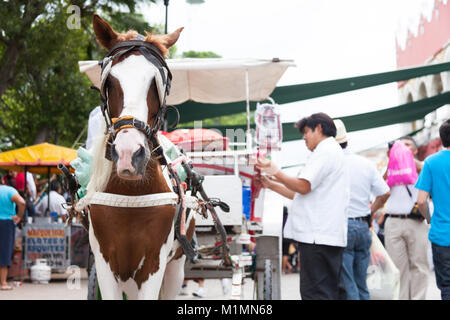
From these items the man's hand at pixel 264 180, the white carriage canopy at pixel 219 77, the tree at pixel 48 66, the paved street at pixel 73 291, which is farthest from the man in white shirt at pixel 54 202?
the man's hand at pixel 264 180

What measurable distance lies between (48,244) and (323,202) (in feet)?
27.8

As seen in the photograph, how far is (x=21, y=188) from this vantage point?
13703mm

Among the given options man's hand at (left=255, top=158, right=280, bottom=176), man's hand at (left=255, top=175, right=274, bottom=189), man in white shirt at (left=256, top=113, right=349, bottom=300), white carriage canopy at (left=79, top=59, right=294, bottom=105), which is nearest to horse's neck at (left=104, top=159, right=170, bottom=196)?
man's hand at (left=255, top=158, right=280, bottom=176)

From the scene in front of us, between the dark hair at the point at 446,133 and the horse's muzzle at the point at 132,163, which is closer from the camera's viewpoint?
the horse's muzzle at the point at 132,163

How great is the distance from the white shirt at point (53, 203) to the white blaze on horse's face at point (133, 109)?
397 inches

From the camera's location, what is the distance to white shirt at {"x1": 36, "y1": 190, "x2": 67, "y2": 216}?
13.2 metres

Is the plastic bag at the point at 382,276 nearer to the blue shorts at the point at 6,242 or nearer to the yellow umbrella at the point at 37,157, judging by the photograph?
the blue shorts at the point at 6,242

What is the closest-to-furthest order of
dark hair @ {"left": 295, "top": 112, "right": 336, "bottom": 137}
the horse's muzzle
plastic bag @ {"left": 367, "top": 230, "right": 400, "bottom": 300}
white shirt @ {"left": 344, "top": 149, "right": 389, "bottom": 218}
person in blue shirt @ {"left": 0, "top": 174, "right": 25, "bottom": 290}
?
the horse's muzzle, dark hair @ {"left": 295, "top": 112, "right": 336, "bottom": 137}, white shirt @ {"left": 344, "top": 149, "right": 389, "bottom": 218}, plastic bag @ {"left": 367, "top": 230, "right": 400, "bottom": 300}, person in blue shirt @ {"left": 0, "top": 174, "right": 25, "bottom": 290}

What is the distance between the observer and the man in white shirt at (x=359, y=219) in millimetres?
6035

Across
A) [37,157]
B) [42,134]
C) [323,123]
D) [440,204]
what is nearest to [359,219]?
[440,204]

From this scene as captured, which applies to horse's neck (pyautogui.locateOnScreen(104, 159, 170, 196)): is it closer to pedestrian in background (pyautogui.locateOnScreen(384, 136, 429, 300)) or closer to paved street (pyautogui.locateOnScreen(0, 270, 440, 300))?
pedestrian in background (pyautogui.locateOnScreen(384, 136, 429, 300))
